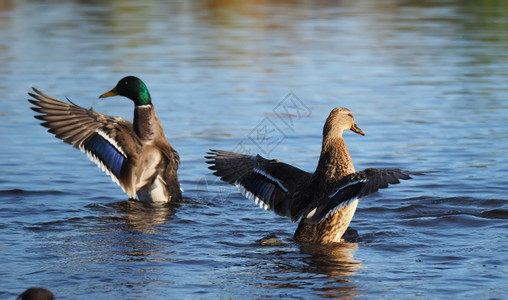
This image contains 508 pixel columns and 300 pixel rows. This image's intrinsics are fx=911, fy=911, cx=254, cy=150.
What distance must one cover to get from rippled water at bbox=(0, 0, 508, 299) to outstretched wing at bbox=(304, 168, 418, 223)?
0.32 meters

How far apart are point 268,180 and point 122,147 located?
5.73ft

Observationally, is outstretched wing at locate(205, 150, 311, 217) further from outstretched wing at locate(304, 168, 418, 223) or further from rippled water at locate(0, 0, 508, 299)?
outstretched wing at locate(304, 168, 418, 223)

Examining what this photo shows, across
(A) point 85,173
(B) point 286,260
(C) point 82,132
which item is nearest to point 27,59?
(A) point 85,173

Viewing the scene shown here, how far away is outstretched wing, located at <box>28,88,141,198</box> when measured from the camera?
8195 mm

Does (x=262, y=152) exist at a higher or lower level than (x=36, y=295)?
lower

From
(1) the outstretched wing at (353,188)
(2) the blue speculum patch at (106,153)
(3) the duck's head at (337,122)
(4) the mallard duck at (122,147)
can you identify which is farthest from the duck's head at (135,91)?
(1) the outstretched wing at (353,188)

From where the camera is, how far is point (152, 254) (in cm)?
647

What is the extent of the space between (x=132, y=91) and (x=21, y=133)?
2.96m

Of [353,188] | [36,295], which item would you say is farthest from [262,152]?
[36,295]

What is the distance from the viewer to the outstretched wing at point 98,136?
26.9 feet

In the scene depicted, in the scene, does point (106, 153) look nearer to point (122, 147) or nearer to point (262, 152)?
point (122, 147)

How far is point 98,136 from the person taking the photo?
8320 millimetres

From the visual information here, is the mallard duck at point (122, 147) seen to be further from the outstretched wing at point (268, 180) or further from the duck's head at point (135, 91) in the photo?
the outstretched wing at point (268, 180)

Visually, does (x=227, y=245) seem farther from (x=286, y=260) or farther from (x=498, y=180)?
(x=498, y=180)
